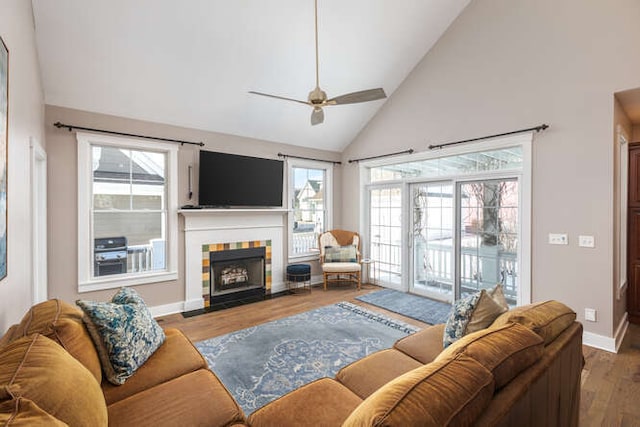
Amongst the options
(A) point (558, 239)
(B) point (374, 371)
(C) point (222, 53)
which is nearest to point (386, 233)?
(A) point (558, 239)

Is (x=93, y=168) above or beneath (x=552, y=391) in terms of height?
above

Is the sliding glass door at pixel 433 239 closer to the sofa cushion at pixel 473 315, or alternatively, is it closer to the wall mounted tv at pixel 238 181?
the wall mounted tv at pixel 238 181

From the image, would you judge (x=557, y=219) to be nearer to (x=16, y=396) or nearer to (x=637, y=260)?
(x=637, y=260)

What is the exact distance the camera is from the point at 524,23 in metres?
3.62

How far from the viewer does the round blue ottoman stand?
5.23m

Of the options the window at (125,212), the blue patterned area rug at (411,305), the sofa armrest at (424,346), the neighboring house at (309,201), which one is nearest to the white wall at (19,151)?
the window at (125,212)

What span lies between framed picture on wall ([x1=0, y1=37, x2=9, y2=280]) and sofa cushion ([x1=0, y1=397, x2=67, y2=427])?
134 cm

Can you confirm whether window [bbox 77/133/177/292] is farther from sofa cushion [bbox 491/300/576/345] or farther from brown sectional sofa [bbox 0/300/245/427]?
sofa cushion [bbox 491/300/576/345]

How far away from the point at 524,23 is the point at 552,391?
13.2 feet

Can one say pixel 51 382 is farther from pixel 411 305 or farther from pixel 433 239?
pixel 433 239

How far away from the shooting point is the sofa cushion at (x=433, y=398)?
0.87 meters

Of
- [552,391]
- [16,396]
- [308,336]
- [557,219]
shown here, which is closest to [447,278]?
[557,219]

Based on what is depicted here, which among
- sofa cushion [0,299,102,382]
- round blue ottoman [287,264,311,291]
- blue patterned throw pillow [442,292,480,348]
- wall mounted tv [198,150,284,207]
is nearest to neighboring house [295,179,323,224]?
wall mounted tv [198,150,284,207]

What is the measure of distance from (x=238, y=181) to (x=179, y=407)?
3.62 meters
